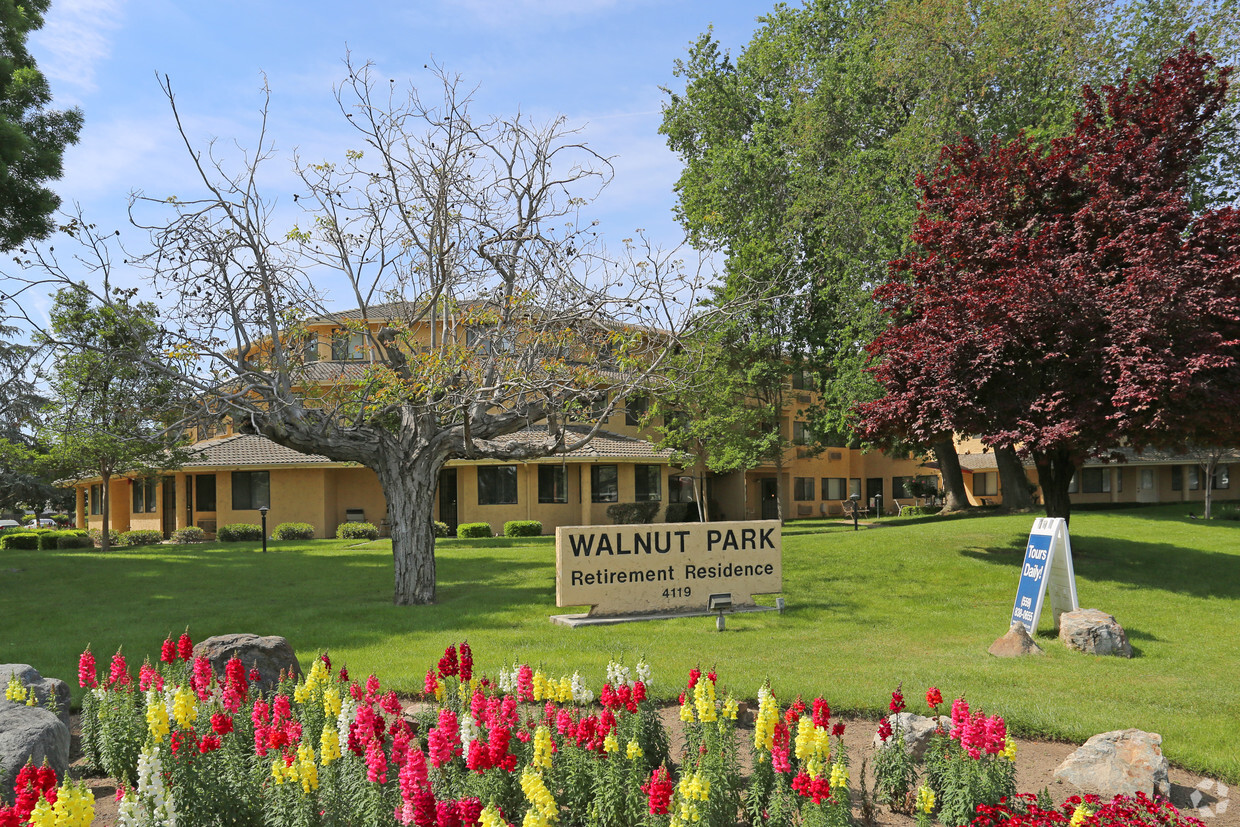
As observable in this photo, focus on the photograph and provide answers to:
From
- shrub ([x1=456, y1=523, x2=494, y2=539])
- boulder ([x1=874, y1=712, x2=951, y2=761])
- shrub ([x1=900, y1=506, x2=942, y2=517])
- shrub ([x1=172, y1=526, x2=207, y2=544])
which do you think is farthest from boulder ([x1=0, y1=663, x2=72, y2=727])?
shrub ([x1=900, y1=506, x2=942, y2=517])

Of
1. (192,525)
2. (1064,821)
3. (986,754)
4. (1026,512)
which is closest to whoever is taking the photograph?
(1064,821)

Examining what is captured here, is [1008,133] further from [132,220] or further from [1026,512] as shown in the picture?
[132,220]

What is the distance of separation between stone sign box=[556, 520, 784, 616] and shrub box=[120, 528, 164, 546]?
25407 mm

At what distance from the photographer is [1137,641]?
12008 mm

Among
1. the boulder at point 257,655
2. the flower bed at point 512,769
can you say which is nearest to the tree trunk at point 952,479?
the boulder at point 257,655

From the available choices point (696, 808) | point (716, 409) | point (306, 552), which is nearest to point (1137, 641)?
point (696, 808)

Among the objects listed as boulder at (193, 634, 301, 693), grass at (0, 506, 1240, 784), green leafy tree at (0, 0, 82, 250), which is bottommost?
grass at (0, 506, 1240, 784)

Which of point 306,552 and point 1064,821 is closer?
point 1064,821

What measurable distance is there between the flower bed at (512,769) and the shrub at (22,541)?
31.6 metres

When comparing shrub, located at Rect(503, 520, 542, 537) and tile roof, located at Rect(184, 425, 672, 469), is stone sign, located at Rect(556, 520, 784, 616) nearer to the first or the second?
tile roof, located at Rect(184, 425, 672, 469)

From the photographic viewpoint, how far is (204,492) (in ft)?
111

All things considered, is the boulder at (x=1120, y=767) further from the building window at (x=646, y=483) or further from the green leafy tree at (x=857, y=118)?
the building window at (x=646, y=483)

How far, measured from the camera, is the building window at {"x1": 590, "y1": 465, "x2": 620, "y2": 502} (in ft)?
113

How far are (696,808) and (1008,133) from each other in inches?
1051
